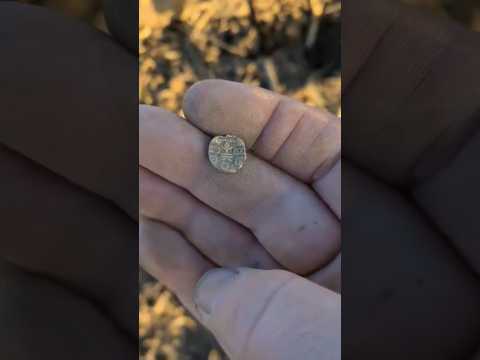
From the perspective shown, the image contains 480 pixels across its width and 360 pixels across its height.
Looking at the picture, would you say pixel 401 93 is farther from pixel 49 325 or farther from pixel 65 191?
pixel 49 325

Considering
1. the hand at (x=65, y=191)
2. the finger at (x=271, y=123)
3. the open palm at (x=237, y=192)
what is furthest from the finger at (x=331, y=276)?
the hand at (x=65, y=191)

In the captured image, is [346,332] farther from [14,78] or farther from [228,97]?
[14,78]

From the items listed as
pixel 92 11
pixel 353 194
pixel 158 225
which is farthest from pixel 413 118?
pixel 92 11

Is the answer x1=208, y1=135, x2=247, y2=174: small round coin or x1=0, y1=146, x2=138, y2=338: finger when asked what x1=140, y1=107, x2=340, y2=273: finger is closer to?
x1=208, y1=135, x2=247, y2=174: small round coin

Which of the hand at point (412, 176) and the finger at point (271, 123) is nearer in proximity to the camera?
the finger at point (271, 123)

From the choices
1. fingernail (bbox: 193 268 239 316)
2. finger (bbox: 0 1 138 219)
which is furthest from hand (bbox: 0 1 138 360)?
fingernail (bbox: 193 268 239 316)

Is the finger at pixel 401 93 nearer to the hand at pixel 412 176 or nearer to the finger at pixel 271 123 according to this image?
the hand at pixel 412 176

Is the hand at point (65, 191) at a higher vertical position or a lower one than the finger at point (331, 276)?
lower

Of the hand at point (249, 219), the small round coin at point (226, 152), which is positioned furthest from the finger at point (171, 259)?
the small round coin at point (226, 152)

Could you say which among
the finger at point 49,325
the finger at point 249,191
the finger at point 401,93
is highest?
the finger at point 401,93
